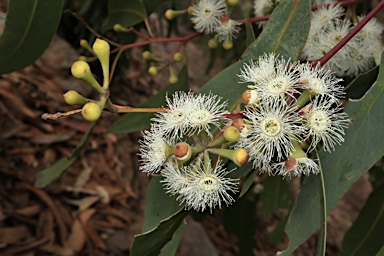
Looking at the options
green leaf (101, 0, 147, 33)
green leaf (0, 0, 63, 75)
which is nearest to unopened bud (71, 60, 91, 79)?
green leaf (0, 0, 63, 75)

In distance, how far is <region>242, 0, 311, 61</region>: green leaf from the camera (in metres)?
0.90

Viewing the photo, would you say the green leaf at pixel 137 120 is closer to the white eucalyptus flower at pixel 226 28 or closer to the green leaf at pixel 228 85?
the white eucalyptus flower at pixel 226 28

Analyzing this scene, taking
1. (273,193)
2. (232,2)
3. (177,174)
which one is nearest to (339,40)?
(232,2)

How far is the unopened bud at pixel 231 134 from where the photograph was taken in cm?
70

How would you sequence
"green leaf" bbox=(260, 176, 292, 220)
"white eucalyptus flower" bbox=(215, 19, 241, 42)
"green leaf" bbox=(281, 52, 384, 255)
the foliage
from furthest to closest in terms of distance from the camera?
"green leaf" bbox=(260, 176, 292, 220) < "white eucalyptus flower" bbox=(215, 19, 241, 42) < "green leaf" bbox=(281, 52, 384, 255) < the foliage

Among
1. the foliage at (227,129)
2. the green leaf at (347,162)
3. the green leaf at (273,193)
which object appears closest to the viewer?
the foliage at (227,129)

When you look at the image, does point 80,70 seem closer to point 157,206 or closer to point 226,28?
point 157,206

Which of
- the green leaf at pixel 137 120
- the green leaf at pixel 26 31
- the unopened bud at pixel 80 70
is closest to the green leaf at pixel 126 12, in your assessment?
the green leaf at pixel 137 120

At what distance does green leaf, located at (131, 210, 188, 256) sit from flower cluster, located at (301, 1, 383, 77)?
0.46 metres

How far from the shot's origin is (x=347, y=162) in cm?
90

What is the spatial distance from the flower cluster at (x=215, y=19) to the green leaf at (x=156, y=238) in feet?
1.57

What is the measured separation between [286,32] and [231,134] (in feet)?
0.99

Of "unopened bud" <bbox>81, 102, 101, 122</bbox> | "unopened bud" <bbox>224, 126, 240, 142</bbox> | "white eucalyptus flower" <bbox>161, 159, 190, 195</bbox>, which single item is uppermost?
"unopened bud" <bbox>224, 126, 240, 142</bbox>

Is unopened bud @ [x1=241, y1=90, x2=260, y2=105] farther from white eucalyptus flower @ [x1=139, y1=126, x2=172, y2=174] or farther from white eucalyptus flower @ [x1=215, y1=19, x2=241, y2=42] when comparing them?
white eucalyptus flower @ [x1=215, y1=19, x2=241, y2=42]
